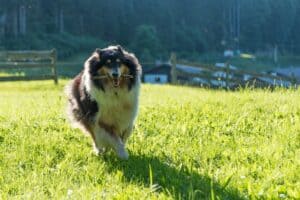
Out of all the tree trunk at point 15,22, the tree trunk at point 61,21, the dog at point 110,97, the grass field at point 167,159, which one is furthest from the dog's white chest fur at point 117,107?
the tree trunk at point 61,21

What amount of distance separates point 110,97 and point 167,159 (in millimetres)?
924

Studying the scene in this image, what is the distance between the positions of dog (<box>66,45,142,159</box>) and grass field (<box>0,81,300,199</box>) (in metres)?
0.21

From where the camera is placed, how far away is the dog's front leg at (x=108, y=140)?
5.72 meters

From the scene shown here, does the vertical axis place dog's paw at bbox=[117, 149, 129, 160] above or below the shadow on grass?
above

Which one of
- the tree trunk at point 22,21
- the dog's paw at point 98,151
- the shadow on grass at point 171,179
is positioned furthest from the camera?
the tree trunk at point 22,21

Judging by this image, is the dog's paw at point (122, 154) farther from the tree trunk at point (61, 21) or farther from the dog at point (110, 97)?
the tree trunk at point (61, 21)

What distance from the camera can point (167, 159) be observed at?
5551 millimetres

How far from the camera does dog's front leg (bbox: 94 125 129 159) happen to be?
572 centimetres

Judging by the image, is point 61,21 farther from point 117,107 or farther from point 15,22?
point 117,107

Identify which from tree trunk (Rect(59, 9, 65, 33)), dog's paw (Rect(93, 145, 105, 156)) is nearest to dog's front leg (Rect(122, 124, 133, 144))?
dog's paw (Rect(93, 145, 105, 156))

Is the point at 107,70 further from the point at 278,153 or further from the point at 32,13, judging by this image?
the point at 32,13

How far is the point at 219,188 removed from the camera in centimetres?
446

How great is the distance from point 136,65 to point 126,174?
1.38 meters

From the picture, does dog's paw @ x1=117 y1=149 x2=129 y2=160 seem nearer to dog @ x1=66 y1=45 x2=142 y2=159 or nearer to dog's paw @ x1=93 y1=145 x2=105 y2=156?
dog @ x1=66 y1=45 x2=142 y2=159
